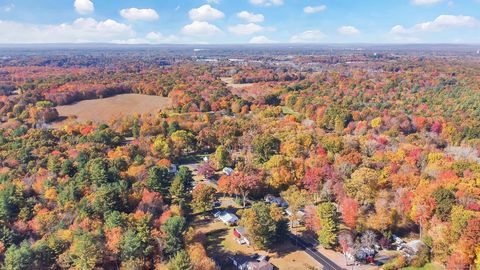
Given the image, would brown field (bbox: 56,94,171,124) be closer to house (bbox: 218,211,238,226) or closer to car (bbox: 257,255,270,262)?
house (bbox: 218,211,238,226)

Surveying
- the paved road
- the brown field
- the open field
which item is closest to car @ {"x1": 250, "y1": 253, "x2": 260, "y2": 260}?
the paved road

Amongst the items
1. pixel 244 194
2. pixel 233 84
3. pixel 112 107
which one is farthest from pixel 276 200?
pixel 233 84

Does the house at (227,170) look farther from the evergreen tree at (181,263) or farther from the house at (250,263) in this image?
the evergreen tree at (181,263)

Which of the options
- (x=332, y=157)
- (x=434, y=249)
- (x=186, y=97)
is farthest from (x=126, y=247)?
(x=186, y=97)

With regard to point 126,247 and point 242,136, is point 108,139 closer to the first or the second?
point 242,136

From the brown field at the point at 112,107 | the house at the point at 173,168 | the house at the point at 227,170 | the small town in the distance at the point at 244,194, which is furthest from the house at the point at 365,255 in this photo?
the brown field at the point at 112,107

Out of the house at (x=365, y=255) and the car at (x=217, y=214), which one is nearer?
the house at (x=365, y=255)
